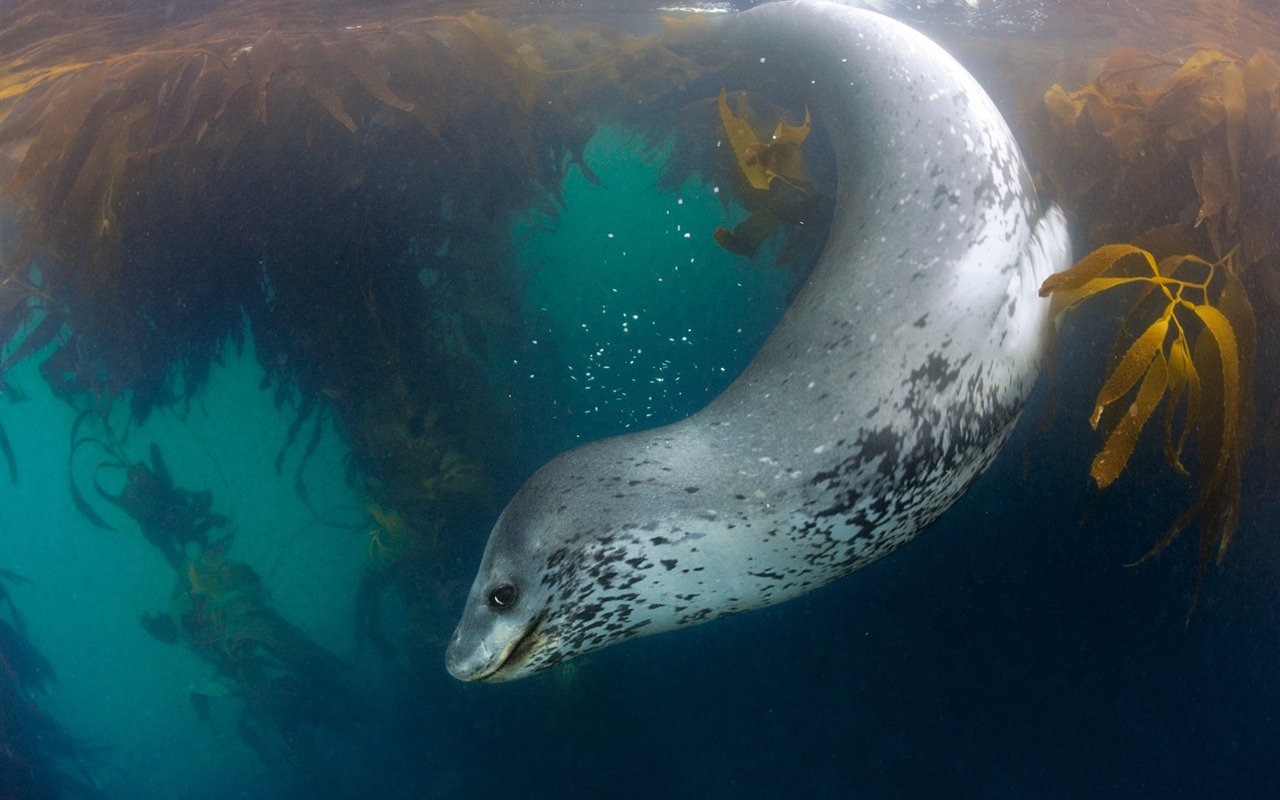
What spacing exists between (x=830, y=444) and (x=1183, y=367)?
31.7 inches

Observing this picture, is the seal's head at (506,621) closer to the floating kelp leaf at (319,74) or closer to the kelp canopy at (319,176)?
the kelp canopy at (319,176)

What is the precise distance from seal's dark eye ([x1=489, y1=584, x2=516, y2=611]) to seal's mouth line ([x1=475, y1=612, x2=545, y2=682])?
6 centimetres

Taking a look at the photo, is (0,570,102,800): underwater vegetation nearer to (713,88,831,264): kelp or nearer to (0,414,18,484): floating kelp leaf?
(0,414,18,484): floating kelp leaf

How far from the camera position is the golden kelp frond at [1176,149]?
1.83 m

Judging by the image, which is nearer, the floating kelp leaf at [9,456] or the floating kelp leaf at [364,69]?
the floating kelp leaf at [364,69]

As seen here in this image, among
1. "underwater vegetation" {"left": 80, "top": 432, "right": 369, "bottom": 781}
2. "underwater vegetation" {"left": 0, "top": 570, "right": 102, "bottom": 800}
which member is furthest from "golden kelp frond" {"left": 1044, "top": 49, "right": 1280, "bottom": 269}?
"underwater vegetation" {"left": 0, "top": 570, "right": 102, "bottom": 800}

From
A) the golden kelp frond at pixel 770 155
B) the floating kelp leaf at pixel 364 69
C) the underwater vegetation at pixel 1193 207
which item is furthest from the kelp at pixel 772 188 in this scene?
the floating kelp leaf at pixel 364 69

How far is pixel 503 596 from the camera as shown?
144 centimetres

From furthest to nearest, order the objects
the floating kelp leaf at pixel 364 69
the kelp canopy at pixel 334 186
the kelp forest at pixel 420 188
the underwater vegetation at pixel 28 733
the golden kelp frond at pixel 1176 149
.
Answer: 1. the underwater vegetation at pixel 28 733
2. the kelp canopy at pixel 334 186
3. the floating kelp leaf at pixel 364 69
4. the kelp forest at pixel 420 188
5. the golden kelp frond at pixel 1176 149

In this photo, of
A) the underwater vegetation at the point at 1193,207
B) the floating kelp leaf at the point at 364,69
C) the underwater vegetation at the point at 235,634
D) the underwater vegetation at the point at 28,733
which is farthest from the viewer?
the underwater vegetation at the point at 28,733

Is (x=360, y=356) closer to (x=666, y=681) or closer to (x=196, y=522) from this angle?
(x=196, y=522)

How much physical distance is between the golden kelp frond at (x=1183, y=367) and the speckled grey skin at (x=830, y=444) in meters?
0.17

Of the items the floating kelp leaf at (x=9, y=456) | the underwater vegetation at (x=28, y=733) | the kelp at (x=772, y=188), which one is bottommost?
the underwater vegetation at (x=28, y=733)

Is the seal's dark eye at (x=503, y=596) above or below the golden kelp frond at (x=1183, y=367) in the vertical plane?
below
